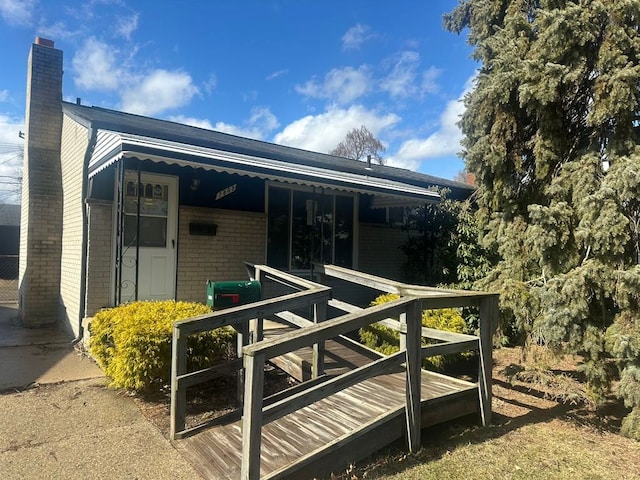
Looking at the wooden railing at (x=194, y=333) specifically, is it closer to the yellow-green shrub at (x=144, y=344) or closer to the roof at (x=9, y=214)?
the yellow-green shrub at (x=144, y=344)

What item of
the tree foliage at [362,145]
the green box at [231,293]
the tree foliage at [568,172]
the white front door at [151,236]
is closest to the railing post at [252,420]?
Result: the tree foliage at [568,172]

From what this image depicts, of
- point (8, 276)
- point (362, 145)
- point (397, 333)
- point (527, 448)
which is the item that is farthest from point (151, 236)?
point (362, 145)

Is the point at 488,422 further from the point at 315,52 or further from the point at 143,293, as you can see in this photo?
the point at 315,52

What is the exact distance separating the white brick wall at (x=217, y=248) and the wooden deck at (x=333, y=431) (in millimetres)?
4052

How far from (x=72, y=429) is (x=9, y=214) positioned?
111 feet

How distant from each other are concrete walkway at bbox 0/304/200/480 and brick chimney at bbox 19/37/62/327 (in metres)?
2.71

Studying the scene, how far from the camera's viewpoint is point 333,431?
11.1 ft

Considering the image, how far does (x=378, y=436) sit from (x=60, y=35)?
10370 millimetres

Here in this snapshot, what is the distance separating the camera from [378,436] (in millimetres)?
3387

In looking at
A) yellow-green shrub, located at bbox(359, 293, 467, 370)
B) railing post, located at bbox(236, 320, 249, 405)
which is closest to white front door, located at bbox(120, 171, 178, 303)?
railing post, located at bbox(236, 320, 249, 405)

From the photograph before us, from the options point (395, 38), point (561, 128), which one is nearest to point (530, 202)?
point (561, 128)

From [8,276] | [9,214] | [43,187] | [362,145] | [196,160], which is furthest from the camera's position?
[362,145]

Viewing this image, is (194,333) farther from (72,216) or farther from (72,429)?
(72,216)

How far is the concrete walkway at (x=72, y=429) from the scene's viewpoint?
10.1 ft
